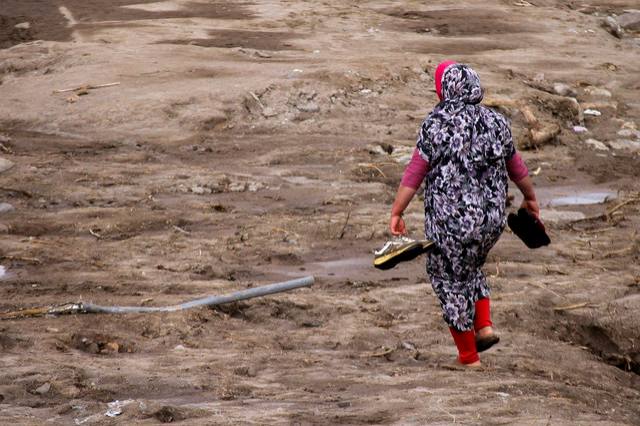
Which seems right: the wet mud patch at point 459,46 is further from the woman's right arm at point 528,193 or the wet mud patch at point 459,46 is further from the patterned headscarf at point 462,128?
the patterned headscarf at point 462,128

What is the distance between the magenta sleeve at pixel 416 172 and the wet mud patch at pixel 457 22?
13370 mm

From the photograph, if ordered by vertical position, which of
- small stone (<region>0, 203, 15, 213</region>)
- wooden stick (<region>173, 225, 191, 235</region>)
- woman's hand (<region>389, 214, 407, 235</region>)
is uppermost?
woman's hand (<region>389, 214, 407, 235</region>)

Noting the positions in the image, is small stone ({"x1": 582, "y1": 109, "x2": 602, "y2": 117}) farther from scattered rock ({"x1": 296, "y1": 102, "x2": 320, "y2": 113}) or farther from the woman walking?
the woman walking

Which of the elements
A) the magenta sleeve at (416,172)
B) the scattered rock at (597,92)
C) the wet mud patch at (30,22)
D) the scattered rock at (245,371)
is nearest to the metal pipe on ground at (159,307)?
→ the scattered rock at (245,371)

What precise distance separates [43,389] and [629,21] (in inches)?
686

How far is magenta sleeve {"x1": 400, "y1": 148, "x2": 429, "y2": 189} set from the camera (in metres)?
5.69

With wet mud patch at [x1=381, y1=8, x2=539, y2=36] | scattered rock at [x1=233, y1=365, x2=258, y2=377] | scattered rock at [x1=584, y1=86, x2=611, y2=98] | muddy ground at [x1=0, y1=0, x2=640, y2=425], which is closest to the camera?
muddy ground at [x1=0, y1=0, x2=640, y2=425]

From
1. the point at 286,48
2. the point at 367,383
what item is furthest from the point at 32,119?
the point at 367,383

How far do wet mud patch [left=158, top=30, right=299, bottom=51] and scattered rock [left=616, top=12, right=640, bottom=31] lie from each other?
21.4 ft

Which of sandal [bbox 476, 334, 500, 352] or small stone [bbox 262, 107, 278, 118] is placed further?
small stone [bbox 262, 107, 278, 118]

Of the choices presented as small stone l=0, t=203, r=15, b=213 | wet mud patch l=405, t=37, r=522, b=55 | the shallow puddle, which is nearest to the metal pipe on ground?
small stone l=0, t=203, r=15, b=213

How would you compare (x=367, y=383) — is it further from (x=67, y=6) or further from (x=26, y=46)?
(x=67, y=6)

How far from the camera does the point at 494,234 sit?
5.76m

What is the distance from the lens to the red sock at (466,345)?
19.6 ft
